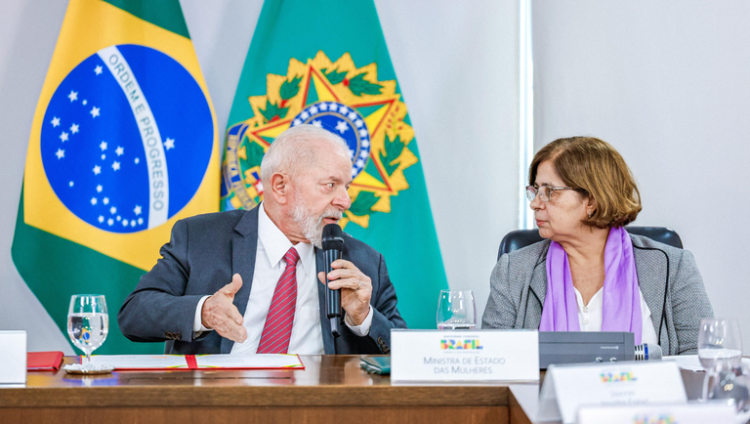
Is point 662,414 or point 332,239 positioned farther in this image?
point 332,239

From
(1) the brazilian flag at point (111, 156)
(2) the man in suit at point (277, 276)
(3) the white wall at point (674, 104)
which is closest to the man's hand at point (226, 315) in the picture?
(2) the man in suit at point (277, 276)

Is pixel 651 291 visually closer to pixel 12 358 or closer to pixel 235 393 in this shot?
pixel 235 393

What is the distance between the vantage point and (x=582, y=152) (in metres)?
2.30

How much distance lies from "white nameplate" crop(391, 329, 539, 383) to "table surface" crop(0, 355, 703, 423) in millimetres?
46

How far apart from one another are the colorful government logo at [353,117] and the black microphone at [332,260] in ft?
4.51

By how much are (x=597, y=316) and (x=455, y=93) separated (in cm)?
161

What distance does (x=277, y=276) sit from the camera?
7.33 ft

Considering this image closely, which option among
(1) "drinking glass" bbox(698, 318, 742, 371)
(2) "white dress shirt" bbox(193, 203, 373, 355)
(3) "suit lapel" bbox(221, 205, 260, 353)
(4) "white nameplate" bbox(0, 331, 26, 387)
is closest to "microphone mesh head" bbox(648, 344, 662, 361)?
(1) "drinking glass" bbox(698, 318, 742, 371)

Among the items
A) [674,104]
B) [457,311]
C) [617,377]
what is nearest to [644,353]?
[457,311]

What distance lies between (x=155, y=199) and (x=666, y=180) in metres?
2.35

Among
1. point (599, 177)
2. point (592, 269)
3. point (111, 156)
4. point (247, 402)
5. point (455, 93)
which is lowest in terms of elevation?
point (247, 402)

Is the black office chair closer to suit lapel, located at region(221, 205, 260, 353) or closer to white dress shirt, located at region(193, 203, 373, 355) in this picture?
white dress shirt, located at region(193, 203, 373, 355)

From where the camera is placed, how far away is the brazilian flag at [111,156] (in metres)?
3.16

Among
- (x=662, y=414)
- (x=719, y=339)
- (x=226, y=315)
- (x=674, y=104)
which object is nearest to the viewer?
(x=662, y=414)
